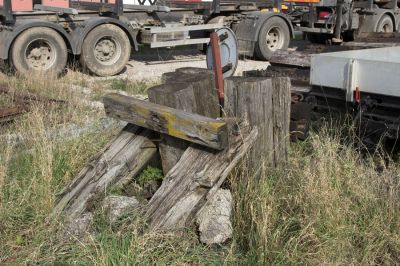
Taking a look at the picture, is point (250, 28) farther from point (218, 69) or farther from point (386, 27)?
point (218, 69)

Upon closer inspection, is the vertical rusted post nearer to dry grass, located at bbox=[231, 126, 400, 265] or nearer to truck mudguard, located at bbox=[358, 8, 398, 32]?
dry grass, located at bbox=[231, 126, 400, 265]

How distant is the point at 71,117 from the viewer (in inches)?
273

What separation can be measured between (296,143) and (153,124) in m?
1.89

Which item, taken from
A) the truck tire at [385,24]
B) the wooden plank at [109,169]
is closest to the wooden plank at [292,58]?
the wooden plank at [109,169]

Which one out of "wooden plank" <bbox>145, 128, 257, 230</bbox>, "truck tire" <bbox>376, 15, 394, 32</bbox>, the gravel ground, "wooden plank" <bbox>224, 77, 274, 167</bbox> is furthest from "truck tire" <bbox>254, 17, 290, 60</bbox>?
"wooden plank" <bbox>145, 128, 257, 230</bbox>

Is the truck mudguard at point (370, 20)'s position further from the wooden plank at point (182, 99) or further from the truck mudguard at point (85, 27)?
the wooden plank at point (182, 99)

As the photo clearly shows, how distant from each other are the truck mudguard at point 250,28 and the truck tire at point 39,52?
4956 mm

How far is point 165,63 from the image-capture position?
1416cm

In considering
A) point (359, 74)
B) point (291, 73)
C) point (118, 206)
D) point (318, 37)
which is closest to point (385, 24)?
point (318, 37)

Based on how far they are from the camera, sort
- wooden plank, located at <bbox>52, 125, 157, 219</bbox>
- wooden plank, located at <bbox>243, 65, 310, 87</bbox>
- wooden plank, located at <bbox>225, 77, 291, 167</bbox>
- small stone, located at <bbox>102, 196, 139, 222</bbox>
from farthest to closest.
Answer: wooden plank, located at <bbox>243, 65, 310, 87</bbox>, wooden plank, located at <bbox>225, 77, 291, 167</bbox>, wooden plank, located at <bbox>52, 125, 157, 219</bbox>, small stone, located at <bbox>102, 196, 139, 222</bbox>

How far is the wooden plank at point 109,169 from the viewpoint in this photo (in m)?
4.14

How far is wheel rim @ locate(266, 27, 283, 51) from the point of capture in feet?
48.4

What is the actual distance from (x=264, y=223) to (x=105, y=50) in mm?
9055

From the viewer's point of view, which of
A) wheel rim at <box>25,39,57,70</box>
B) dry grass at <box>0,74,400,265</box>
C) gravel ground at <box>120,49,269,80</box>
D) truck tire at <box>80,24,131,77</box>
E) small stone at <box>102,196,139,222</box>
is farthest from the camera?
gravel ground at <box>120,49,269,80</box>
